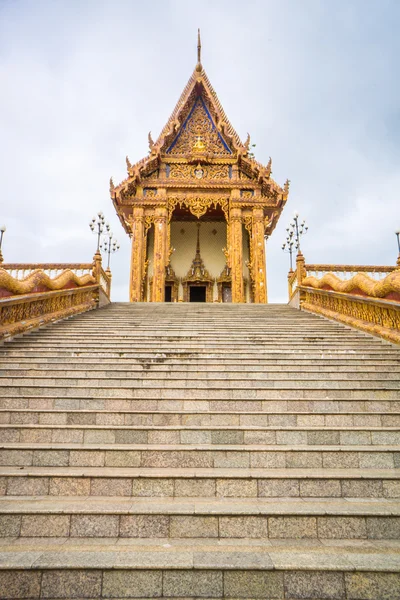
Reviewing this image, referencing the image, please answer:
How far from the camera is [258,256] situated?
15859 millimetres

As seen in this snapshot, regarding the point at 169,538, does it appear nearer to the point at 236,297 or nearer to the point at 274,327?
the point at 274,327

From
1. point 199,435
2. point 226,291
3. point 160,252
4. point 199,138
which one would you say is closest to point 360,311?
point 199,435

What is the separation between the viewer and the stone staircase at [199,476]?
92.4 inches

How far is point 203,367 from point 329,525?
278 centimetres

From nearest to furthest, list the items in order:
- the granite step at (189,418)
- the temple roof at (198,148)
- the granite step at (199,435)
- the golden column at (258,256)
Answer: the granite step at (199,435)
the granite step at (189,418)
the golden column at (258,256)
the temple roof at (198,148)

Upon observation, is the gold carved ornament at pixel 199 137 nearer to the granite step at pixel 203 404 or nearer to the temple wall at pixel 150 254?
the temple wall at pixel 150 254

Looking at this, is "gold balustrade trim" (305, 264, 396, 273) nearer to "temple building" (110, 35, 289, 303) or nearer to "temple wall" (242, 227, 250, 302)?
"temple building" (110, 35, 289, 303)

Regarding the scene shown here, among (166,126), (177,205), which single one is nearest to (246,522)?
(177,205)

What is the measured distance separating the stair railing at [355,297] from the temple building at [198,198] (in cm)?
441

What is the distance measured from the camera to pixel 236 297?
50.8ft

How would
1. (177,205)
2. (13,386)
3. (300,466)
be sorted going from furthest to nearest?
(177,205) → (13,386) → (300,466)

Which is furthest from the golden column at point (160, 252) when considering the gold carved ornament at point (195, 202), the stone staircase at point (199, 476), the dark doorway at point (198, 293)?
the stone staircase at point (199, 476)

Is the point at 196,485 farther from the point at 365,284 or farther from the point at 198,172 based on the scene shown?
the point at 198,172

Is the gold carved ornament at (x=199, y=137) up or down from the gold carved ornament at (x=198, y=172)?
up
